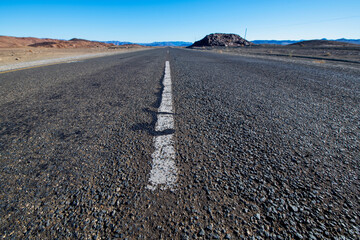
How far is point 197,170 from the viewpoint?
1.08 m

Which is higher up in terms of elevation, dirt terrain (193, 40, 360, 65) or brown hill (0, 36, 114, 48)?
brown hill (0, 36, 114, 48)

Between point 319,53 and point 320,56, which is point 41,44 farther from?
point 320,56

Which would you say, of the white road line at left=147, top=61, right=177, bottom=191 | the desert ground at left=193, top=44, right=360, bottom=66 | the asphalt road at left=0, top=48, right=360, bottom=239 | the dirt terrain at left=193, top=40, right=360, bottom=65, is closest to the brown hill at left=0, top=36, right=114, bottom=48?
the dirt terrain at left=193, top=40, right=360, bottom=65

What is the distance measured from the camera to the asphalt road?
0.75 meters

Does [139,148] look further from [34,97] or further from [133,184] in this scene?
[34,97]

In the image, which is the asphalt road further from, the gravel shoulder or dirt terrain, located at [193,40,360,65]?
dirt terrain, located at [193,40,360,65]

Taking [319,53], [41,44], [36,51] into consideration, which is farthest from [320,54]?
[41,44]

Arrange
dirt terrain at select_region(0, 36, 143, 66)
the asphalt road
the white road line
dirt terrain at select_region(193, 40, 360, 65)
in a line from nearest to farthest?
the asphalt road < the white road line < dirt terrain at select_region(193, 40, 360, 65) < dirt terrain at select_region(0, 36, 143, 66)

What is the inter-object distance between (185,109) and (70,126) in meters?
1.21

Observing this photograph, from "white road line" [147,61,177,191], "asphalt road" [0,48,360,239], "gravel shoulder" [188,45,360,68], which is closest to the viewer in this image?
"asphalt road" [0,48,360,239]

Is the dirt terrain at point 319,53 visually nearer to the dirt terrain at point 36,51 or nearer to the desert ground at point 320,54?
the desert ground at point 320,54

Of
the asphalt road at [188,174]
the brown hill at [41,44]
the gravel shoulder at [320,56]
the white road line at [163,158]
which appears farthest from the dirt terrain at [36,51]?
the gravel shoulder at [320,56]

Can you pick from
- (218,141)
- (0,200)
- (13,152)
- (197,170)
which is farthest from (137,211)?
(13,152)

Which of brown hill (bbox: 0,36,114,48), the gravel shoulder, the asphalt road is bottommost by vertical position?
the asphalt road
